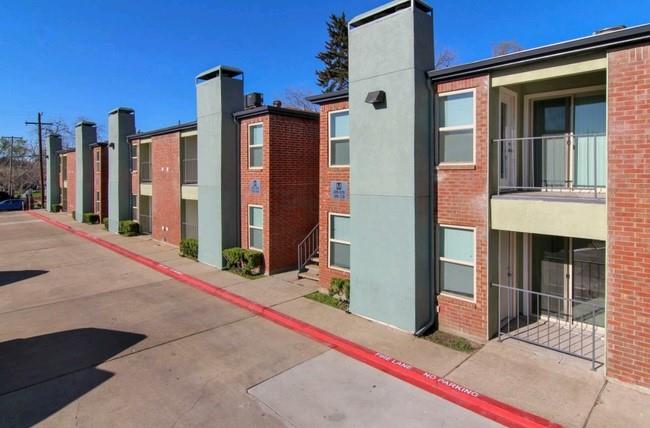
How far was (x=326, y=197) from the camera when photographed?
1136cm

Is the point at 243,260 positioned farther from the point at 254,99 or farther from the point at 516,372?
the point at 516,372

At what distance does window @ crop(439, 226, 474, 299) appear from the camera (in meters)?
8.40

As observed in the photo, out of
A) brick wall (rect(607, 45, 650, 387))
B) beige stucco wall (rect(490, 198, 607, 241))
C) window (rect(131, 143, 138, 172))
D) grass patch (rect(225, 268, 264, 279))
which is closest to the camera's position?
brick wall (rect(607, 45, 650, 387))

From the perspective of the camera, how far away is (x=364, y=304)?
9.59 m

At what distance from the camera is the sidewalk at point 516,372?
5.72 m

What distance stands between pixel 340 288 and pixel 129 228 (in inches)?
632

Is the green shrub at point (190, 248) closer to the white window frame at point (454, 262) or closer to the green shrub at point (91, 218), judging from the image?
the white window frame at point (454, 262)

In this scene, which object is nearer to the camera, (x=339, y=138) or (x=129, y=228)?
(x=339, y=138)

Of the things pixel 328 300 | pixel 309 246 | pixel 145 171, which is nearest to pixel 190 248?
pixel 309 246

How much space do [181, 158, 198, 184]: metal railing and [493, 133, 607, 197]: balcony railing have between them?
44.2ft

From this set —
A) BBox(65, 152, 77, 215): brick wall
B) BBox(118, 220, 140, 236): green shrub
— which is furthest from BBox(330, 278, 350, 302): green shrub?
BBox(65, 152, 77, 215): brick wall

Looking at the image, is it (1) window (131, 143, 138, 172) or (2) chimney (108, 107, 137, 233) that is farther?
(2) chimney (108, 107, 137, 233)

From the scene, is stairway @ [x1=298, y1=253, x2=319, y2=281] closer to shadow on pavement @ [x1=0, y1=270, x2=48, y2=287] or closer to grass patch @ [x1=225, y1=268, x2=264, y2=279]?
grass patch @ [x1=225, y1=268, x2=264, y2=279]

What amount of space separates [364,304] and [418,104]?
457cm
